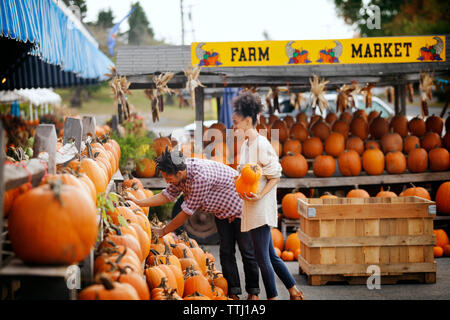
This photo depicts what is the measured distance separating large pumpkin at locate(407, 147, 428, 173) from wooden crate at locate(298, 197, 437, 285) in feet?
8.15

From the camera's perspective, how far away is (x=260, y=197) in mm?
4734

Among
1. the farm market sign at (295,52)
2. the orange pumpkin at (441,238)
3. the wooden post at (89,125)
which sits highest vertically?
the farm market sign at (295,52)

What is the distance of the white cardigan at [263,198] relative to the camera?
4773 mm

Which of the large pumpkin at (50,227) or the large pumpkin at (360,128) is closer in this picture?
the large pumpkin at (50,227)

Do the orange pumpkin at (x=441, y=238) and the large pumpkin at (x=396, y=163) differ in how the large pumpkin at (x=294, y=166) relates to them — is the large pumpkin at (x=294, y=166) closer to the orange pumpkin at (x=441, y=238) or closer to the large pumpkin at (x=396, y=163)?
the large pumpkin at (x=396, y=163)

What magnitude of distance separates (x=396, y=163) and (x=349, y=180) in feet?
2.72

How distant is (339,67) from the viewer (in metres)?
8.17

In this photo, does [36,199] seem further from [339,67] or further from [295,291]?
[339,67]

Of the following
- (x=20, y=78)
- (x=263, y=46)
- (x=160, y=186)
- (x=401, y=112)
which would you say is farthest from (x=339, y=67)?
(x=20, y=78)

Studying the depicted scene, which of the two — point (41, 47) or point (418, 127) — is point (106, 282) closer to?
point (41, 47)

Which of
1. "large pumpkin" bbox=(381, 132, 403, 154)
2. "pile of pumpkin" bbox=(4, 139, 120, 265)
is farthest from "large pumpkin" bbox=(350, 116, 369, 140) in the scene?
"pile of pumpkin" bbox=(4, 139, 120, 265)

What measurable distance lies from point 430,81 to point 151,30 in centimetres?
5872

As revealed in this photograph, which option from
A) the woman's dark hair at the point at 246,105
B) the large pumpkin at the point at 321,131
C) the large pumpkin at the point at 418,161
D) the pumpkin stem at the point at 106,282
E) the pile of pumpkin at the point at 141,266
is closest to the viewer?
the pumpkin stem at the point at 106,282

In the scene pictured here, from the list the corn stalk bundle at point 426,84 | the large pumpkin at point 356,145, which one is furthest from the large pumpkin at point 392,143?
the corn stalk bundle at point 426,84
